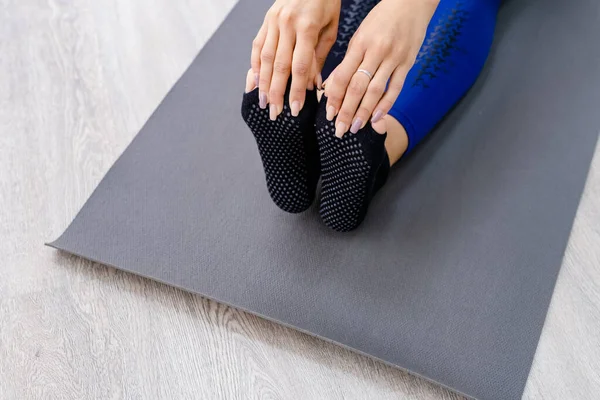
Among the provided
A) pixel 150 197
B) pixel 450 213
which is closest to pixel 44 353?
pixel 150 197

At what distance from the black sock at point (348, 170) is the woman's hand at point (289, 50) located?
54 mm

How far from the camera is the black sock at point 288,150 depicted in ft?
2.82

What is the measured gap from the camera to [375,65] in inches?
31.5

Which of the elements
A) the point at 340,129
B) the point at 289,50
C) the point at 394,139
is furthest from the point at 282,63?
the point at 394,139

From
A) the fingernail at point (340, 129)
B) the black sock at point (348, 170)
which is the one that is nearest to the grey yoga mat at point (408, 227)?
the black sock at point (348, 170)

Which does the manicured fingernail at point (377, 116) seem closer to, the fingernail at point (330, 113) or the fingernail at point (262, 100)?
the fingernail at point (330, 113)

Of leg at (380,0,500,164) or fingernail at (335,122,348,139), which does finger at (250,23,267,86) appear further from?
leg at (380,0,500,164)

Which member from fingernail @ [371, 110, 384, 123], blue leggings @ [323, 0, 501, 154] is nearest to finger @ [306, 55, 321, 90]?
fingernail @ [371, 110, 384, 123]

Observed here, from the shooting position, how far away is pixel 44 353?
0.95m

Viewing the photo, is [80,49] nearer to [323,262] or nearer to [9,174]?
[9,174]

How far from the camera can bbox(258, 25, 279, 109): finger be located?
816mm

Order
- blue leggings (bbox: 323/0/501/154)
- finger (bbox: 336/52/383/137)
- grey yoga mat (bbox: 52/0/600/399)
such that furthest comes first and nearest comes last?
blue leggings (bbox: 323/0/501/154), grey yoga mat (bbox: 52/0/600/399), finger (bbox: 336/52/383/137)

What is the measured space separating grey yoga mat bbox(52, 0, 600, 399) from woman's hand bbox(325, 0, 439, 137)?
276 mm

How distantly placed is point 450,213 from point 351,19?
416 mm
